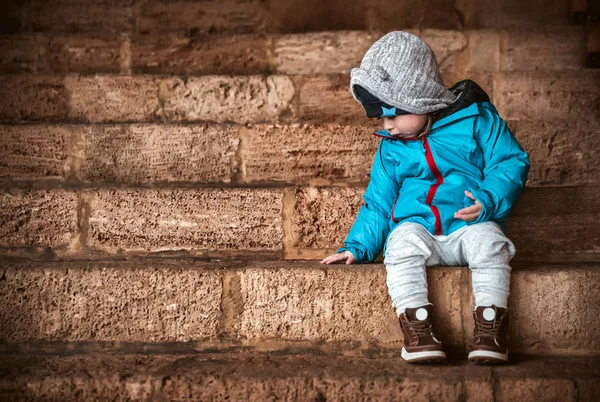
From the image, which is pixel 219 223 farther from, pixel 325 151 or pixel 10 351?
pixel 10 351

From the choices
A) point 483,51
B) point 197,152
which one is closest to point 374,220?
point 197,152

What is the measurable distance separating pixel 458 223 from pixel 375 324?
549 millimetres

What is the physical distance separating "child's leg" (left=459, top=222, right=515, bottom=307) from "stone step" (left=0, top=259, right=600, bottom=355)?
5.0 inches

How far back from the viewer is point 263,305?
2463mm

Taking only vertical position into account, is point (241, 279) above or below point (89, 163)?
below

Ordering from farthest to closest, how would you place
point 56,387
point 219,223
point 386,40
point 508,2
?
1. point 508,2
2. point 219,223
3. point 386,40
4. point 56,387

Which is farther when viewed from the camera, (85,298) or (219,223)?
(219,223)

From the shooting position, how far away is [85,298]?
8.22ft

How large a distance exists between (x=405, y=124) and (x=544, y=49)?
172 centimetres

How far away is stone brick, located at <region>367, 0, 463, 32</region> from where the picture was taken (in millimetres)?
3918

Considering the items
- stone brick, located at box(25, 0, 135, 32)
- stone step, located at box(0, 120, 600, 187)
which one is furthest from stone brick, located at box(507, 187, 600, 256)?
stone brick, located at box(25, 0, 135, 32)

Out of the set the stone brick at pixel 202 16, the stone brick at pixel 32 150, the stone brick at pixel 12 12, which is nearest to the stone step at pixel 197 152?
the stone brick at pixel 32 150

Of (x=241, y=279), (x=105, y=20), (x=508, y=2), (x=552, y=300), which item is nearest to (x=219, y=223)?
(x=241, y=279)

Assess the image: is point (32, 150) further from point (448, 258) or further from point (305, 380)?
point (448, 258)
